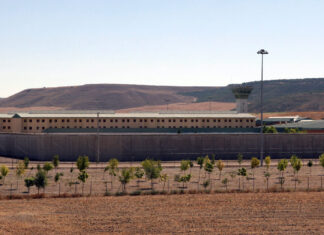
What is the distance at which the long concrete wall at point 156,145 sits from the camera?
76.1 metres

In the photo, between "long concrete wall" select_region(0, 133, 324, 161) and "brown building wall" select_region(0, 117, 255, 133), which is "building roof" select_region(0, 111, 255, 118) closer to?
"brown building wall" select_region(0, 117, 255, 133)

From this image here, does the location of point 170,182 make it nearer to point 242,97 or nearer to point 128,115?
point 128,115

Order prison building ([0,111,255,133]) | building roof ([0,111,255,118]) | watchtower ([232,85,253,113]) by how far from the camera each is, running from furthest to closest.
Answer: watchtower ([232,85,253,113]) → building roof ([0,111,255,118]) → prison building ([0,111,255,133])

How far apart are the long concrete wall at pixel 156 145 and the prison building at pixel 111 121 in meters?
13.2

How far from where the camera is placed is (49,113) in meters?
103

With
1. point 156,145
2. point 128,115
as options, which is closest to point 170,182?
point 156,145

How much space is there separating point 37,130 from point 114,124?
51.2ft

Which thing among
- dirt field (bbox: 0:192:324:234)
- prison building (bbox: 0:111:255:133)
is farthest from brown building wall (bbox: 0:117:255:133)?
dirt field (bbox: 0:192:324:234)

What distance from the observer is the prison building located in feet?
316

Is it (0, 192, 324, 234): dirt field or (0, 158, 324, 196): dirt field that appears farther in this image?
(0, 158, 324, 196): dirt field

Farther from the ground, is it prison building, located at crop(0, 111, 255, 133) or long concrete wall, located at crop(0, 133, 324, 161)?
prison building, located at crop(0, 111, 255, 133)

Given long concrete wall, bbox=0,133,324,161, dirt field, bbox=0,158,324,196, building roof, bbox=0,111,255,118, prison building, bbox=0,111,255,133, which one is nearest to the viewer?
dirt field, bbox=0,158,324,196

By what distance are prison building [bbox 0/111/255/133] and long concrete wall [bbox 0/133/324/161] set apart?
13161mm

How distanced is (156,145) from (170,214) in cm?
4067
